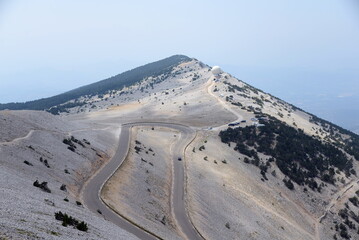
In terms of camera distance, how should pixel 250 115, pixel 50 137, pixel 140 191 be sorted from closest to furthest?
pixel 140 191 < pixel 50 137 < pixel 250 115

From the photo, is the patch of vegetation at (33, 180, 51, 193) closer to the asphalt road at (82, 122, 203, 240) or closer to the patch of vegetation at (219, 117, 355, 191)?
the asphalt road at (82, 122, 203, 240)

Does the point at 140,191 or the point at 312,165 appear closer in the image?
the point at 140,191

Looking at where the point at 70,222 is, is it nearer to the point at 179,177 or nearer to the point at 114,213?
the point at 114,213

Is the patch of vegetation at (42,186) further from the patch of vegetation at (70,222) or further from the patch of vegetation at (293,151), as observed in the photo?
the patch of vegetation at (293,151)

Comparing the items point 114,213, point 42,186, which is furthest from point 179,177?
point 42,186

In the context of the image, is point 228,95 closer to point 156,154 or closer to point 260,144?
point 260,144

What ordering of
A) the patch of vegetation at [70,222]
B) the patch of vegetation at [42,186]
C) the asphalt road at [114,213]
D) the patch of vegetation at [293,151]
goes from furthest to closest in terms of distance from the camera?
the patch of vegetation at [293,151] → the asphalt road at [114,213] → the patch of vegetation at [42,186] → the patch of vegetation at [70,222]

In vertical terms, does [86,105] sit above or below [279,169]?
above

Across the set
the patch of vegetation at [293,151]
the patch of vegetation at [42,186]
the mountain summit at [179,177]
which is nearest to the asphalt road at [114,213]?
the mountain summit at [179,177]

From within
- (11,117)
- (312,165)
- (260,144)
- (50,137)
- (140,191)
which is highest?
(11,117)

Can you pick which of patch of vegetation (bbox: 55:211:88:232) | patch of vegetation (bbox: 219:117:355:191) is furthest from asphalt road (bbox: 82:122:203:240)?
patch of vegetation (bbox: 219:117:355:191)

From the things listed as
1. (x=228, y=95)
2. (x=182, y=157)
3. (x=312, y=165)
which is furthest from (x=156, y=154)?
(x=228, y=95)
